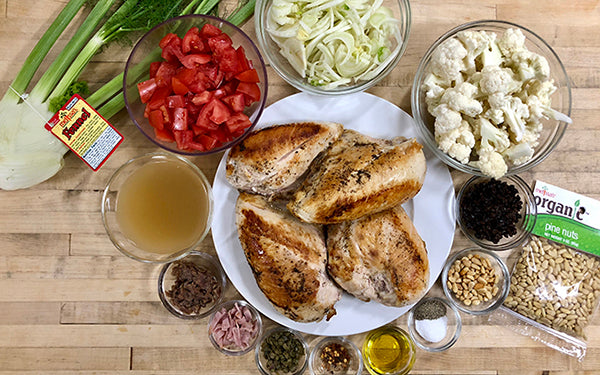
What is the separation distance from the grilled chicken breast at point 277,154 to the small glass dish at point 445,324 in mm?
1065

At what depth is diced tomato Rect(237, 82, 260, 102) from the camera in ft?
8.23

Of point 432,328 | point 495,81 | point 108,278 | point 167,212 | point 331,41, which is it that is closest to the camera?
point 495,81

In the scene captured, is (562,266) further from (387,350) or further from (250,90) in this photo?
(250,90)

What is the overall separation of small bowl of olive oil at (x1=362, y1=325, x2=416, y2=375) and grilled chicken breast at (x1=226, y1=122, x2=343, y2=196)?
1070 mm

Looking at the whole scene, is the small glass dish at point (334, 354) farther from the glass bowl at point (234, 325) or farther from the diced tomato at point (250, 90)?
the diced tomato at point (250, 90)

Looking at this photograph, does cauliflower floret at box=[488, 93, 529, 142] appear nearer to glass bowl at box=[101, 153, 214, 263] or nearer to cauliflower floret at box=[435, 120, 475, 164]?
cauliflower floret at box=[435, 120, 475, 164]

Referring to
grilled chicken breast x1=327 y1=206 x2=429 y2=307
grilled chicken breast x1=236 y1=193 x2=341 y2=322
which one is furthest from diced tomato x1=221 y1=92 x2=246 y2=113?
grilled chicken breast x1=327 y1=206 x2=429 y2=307

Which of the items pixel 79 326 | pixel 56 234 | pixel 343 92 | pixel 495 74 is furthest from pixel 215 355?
pixel 495 74

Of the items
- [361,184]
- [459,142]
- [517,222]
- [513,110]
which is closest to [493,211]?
[517,222]

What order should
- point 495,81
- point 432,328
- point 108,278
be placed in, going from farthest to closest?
point 108,278
point 432,328
point 495,81

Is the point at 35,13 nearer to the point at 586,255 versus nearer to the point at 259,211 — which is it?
the point at 259,211

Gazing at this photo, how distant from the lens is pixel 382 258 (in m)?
2.41

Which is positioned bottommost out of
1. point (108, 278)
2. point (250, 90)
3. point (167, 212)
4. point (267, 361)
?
point (267, 361)

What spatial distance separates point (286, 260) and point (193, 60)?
3.67 ft
